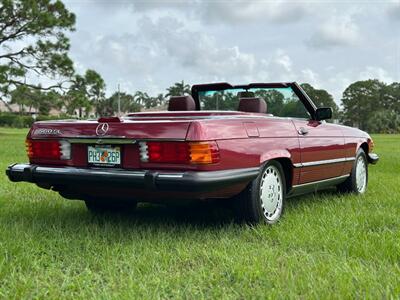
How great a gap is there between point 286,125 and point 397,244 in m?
1.57

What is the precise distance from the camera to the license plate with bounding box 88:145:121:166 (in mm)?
3877

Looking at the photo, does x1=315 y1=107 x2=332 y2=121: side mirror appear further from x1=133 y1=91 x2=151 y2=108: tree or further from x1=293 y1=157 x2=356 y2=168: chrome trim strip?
x1=133 y1=91 x2=151 y2=108: tree

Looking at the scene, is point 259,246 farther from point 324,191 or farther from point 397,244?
point 324,191

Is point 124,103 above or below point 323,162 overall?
above

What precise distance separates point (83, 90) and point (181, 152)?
23.9m

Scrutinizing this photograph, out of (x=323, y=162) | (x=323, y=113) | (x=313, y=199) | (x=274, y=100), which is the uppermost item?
(x=274, y=100)

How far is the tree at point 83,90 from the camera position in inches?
1009

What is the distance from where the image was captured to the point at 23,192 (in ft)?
20.1

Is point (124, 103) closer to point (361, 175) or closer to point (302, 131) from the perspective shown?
point (361, 175)

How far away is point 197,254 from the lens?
3.38 metres

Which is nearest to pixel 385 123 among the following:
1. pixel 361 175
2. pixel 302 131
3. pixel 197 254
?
pixel 361 175

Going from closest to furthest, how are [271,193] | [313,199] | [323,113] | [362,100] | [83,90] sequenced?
[271,193] → [323,113] → [313,199] → [83,90] → [362,100]

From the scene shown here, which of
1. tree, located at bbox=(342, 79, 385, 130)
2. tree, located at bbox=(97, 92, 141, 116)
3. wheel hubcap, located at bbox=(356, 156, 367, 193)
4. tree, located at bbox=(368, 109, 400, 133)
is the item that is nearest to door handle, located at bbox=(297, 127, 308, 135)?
wheel hubcap, located at bbox=(356, 156, 367, 193)

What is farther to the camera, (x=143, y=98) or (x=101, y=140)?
(x=143, y=98)
